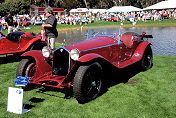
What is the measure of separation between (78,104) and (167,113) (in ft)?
5.99

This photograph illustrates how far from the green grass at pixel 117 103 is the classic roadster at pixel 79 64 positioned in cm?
29

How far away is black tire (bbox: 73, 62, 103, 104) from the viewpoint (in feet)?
13.6

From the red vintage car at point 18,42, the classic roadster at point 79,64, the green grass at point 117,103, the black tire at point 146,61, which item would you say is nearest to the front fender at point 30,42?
the red vintage car at point 18,42

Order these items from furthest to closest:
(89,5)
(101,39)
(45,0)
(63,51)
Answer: (89,5), (45,0), (101,39), (63,51)

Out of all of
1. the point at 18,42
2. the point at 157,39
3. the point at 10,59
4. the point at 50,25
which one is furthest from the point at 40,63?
the point at 157,39

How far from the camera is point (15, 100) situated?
3.80 meters

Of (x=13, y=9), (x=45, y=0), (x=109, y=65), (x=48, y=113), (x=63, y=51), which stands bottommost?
(x=48, y=113)

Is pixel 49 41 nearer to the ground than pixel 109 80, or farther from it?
farther from it

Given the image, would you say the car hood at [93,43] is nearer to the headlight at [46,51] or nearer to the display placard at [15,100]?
the headlight at [46,51]

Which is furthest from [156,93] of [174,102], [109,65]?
[109,65]

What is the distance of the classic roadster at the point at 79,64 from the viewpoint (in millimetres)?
4301

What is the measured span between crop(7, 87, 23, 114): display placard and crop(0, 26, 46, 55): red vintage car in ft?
15.3

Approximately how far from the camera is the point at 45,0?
59.8 meters

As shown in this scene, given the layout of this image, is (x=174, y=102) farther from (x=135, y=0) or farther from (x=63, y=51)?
(x=135, y=0)
